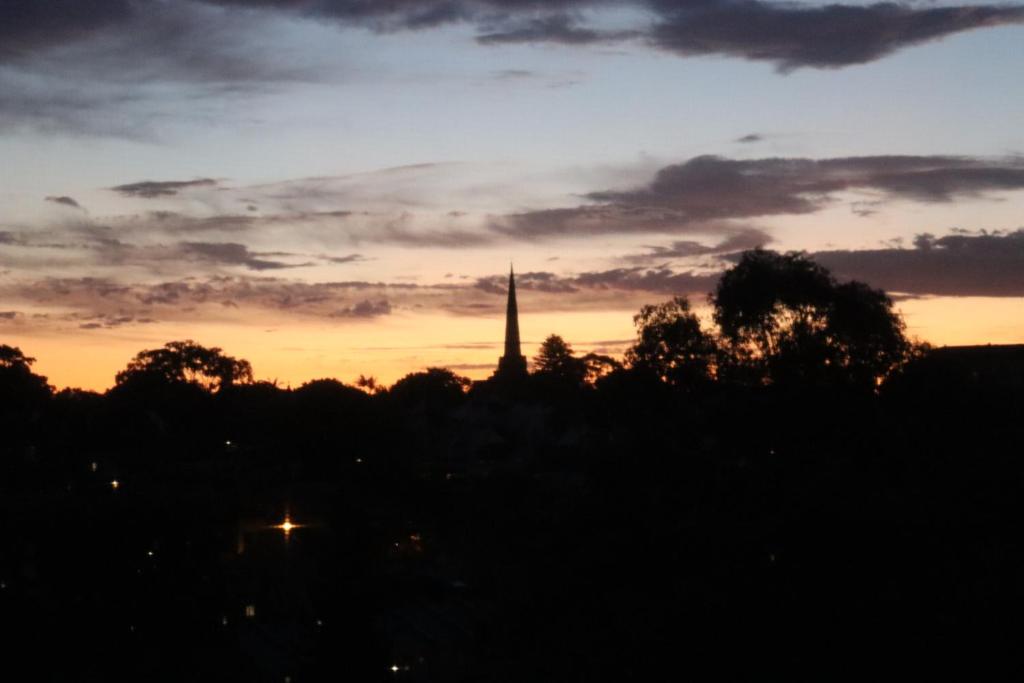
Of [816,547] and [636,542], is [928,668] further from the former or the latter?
[636,542]

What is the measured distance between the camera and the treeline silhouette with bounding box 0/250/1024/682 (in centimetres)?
2150

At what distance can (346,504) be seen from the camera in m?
55.1

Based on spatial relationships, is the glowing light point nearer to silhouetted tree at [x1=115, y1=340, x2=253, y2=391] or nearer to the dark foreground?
the dark foreground

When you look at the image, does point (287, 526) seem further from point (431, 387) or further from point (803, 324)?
point (431, 387)

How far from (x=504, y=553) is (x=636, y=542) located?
8052mm

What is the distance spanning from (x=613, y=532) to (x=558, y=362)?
116 m

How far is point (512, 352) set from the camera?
543 ft

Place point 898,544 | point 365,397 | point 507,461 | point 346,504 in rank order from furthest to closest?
point 507,461 < point 365,397 < point 346,504 < point 898,544

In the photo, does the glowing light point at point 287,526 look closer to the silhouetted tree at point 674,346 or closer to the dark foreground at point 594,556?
the dark foreground at point 594,556

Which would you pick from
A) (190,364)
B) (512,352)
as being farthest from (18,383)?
(512,352)

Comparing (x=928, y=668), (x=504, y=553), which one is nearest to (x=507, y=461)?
(x=504, y=553)

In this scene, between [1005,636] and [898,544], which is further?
[898,544]

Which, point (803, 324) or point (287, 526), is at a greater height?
point (803, 324)

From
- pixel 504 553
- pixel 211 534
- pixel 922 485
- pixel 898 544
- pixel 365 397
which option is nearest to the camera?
pixel 898 544
